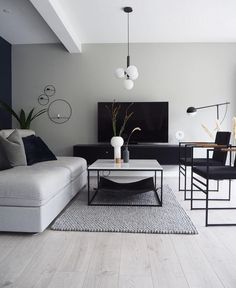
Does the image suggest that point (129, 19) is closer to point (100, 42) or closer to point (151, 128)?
point (100, 42)

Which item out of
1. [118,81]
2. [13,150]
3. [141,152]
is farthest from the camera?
[118,81]

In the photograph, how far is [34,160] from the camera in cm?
294

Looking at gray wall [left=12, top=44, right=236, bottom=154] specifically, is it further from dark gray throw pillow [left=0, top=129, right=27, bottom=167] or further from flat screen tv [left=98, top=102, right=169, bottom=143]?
dark gray throw pillow [left=0, top=129, right=27, bottom=167]

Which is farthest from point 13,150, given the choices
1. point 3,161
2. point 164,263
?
point 164,263

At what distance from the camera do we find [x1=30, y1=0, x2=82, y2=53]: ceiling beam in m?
2.90

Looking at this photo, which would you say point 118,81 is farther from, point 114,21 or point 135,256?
point 135,256

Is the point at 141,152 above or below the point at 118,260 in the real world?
above

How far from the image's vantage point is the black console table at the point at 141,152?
13.8 feet

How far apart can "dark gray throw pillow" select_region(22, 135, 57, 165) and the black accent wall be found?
1.54 m

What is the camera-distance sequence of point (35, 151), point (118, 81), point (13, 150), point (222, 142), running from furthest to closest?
point (118, 81), point (222, 142), point (35, 151), point (13, 150)

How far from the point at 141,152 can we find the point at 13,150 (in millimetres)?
2210

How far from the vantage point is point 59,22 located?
3.33 m

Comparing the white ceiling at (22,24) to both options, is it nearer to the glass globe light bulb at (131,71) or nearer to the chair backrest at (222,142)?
the glass globe light bulb at (131,71)

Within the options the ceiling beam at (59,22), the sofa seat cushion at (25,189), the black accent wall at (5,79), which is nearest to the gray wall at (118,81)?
the black accent wall at (5,79)
